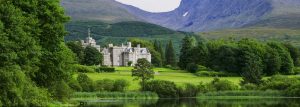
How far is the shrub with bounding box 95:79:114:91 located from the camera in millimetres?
98319

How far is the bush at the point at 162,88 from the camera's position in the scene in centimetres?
10094

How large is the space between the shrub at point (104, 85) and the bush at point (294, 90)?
100ft

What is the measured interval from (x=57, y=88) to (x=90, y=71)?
6424 cm

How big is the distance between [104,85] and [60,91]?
136ft

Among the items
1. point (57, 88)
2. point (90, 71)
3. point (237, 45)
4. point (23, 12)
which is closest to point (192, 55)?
point (237, 45)

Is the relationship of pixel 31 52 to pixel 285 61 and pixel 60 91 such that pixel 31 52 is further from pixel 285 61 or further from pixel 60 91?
pixel 285 61

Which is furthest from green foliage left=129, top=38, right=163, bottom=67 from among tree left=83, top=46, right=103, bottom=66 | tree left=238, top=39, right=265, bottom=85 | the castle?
tree left=238, top=39, right=265, bottom=85

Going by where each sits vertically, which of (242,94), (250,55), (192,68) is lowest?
(242,94)

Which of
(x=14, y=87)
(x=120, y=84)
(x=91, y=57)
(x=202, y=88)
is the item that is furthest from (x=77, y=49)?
(x=14, y=87)

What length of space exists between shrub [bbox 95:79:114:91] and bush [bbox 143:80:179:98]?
237 inches

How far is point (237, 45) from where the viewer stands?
14475 cm

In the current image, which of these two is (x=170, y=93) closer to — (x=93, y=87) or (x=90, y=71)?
(x=93, y=87)

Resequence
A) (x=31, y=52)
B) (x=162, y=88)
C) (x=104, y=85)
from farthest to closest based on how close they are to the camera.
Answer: (x=162, y=88), (x=104, y=85), (x=31, y=52)

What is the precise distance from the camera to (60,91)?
2281 inches
